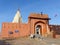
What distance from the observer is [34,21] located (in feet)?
100

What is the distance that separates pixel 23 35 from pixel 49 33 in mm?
4779

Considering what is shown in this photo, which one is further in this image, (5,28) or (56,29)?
(56,29)

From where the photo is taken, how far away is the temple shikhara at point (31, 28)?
28328 millimetres

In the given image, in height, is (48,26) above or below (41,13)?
below

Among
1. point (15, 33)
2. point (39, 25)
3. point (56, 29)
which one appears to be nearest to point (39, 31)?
point (39, 25)

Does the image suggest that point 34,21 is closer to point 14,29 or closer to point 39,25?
point 39,25

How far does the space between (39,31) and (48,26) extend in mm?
2788

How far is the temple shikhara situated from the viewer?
92.9 ft

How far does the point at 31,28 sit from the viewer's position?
97.9 feet

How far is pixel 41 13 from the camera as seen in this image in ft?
103

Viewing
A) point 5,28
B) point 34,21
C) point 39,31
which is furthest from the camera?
point 39,31

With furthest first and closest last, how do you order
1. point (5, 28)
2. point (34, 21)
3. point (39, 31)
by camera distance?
point (39, 31) < point (34, 21) < point (5, 28)

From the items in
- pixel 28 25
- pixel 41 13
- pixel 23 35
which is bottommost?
pixel 23 35

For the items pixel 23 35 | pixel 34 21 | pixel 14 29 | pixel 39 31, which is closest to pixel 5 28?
pixel 14 29
